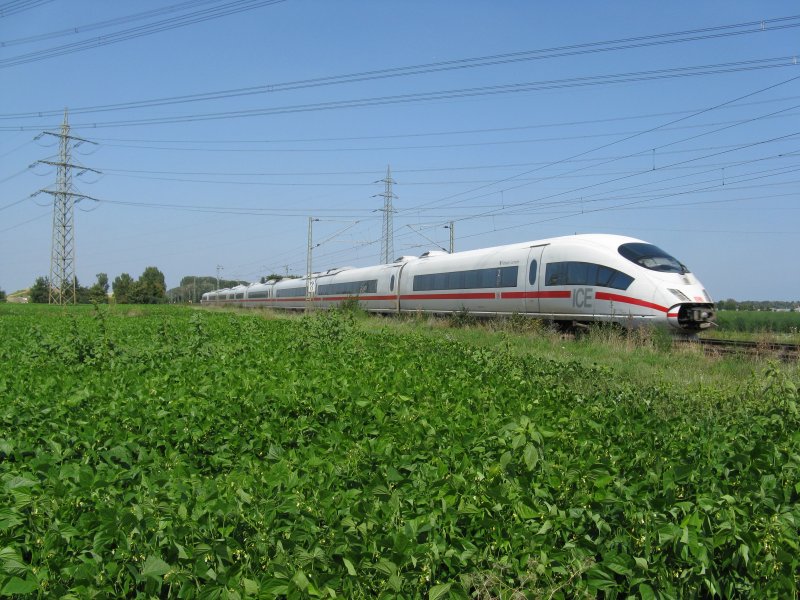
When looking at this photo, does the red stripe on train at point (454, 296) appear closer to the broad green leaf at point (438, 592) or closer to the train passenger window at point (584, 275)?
the train passenger window at point (584, 275)

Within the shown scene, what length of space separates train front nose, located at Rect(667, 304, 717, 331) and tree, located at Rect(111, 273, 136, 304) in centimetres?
→ 9074

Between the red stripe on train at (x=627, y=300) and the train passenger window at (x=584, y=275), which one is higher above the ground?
the train passenger window at (x=584, y=275)

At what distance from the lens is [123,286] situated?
10612cm

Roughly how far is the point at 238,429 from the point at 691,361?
9081mm

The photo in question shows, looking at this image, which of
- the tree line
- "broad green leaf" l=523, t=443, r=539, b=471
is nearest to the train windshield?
"broad green leaf" l=523, t=443, r=539, b=471

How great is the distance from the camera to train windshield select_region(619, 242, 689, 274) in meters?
15.7

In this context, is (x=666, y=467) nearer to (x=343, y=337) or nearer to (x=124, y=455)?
(x=124, y=455)

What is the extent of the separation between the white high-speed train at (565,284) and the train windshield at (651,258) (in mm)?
25

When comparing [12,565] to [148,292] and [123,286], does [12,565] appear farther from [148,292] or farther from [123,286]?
[123,286]

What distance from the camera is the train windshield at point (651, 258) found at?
15742 mm

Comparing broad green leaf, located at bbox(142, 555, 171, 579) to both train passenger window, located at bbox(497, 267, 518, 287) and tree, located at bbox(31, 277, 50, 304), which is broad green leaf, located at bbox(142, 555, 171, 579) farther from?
tree, located at bbox(31, 277, 50, 304)

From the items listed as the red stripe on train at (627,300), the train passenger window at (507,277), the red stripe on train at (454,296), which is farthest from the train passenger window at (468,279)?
the red stripe on train at (627,300)

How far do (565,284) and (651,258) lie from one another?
2367mm

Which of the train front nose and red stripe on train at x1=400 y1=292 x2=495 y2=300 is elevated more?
red stripe on train at x1=400 y1=292 x2=495 y2=300
